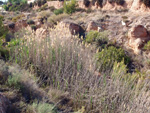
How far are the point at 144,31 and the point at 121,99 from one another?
7215 millimetres

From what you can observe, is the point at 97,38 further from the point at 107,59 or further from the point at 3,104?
the point at 3,104

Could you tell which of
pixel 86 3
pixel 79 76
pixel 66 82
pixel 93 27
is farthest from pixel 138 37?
pixel 86 3

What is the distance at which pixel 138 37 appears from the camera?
8.88m

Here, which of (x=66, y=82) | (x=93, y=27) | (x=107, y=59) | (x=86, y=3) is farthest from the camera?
(x=86, y=3)

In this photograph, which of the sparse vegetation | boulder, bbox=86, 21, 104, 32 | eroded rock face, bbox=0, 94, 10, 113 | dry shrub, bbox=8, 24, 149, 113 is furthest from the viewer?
boulder, bbox=86, 21, 104, 32

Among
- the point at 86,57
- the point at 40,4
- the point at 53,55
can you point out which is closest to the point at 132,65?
the point at 86,57

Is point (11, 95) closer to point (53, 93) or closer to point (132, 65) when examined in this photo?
point (53, 93)

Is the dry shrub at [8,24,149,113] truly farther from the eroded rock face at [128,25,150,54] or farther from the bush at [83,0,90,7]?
the bush at [83,0,90,7]

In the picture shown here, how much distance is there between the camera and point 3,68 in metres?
3.64

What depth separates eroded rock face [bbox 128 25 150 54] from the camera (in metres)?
8.50

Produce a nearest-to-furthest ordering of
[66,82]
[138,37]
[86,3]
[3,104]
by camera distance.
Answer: [3,104] → [66,82] → [138,37] → [86,3]

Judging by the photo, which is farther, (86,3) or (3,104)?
(86,3)

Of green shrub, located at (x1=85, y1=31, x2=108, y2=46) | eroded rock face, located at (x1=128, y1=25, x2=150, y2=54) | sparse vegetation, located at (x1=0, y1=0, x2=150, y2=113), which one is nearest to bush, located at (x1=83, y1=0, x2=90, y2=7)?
eroded rock face, located at (x1=128, y1=25, x2=150, y2=54)

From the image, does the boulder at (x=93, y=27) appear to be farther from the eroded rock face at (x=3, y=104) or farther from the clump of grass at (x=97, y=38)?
the eroded rock face at (x=3, y=104)
